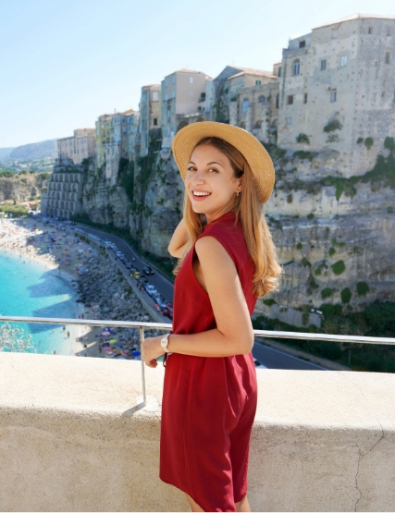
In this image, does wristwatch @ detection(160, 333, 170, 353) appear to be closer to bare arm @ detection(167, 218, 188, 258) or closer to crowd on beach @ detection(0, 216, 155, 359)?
bare arm @ detection(167, 218, 188, 258)

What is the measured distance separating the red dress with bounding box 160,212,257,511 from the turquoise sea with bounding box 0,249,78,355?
17.7m

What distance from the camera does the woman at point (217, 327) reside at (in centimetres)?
105

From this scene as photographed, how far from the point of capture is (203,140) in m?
1.23

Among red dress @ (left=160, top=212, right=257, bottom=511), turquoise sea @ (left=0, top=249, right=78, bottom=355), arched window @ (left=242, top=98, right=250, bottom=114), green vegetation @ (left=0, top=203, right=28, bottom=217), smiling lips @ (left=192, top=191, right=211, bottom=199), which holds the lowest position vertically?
turquoise sea @ (left=0, top=249, right=78, bottom=355)

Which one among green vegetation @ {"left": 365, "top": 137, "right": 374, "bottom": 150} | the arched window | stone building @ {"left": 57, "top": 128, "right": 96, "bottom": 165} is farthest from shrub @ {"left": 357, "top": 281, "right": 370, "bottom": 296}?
stone building @ {"left": 57, "top": 128, "right": 96, "bottom": 165}

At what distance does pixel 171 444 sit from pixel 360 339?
82cm

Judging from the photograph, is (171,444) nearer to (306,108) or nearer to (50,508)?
(50,508)

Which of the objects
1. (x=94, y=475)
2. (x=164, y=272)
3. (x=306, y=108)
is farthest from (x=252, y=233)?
(x=164, y=272)

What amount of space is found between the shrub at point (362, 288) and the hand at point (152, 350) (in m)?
17.8

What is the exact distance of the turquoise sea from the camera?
18922 millimetres

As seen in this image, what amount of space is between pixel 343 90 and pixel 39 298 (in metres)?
21.4

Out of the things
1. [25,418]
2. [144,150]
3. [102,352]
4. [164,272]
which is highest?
[144,150]

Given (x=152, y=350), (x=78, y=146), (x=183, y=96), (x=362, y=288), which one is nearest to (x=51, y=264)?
(x=183, y=96)

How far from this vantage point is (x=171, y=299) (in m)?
20.3
